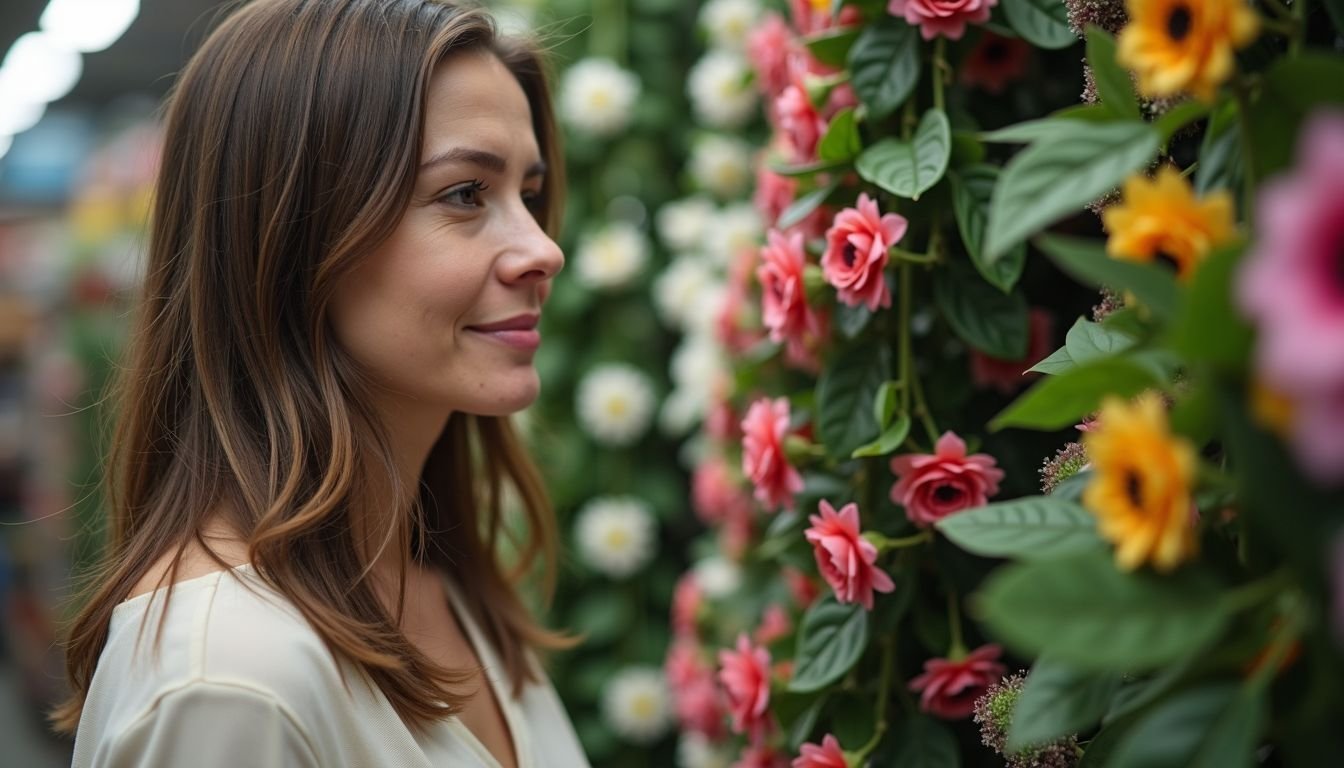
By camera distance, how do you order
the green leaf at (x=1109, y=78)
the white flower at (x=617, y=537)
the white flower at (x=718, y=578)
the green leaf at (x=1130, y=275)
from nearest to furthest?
the green leaf at (x=1130, y=275), the green leaf at (x=1109, y=78), the white flower at (x=718, y=578), the white flower at (x=617, y=537)

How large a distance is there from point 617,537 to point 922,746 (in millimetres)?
893

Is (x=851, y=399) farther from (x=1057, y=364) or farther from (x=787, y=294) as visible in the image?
(x=1057, y=364)

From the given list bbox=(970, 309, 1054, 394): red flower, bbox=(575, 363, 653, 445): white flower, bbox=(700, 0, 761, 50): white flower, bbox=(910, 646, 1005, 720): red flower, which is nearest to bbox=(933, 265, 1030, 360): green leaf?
bbox=(970, 309, 1054, 394): red flower

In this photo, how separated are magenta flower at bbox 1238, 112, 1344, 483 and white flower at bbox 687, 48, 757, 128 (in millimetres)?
1279

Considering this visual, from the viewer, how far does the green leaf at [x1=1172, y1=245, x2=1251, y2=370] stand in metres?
0.42

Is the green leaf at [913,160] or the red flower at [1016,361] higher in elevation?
the green leaf at [913,160]

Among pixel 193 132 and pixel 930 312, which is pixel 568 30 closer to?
pixel 193 132

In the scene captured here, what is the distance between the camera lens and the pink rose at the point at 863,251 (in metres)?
0.85

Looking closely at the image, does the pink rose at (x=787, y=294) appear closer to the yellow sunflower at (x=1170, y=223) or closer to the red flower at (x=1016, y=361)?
the red flower at (x=1016, y=361)

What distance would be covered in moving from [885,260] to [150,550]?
672 millimetres

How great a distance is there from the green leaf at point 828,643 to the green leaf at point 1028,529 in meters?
0.31

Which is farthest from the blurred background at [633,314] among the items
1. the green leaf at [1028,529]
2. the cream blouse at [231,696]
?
the green leaf at [1028,529]

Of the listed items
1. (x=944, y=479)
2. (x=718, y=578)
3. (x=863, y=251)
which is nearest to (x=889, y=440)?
(x=944, y=479)

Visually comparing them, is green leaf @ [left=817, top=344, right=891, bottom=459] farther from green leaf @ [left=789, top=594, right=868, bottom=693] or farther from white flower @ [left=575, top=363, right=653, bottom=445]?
white flower @ [left=575, top=363, right=653, bottom=445]
